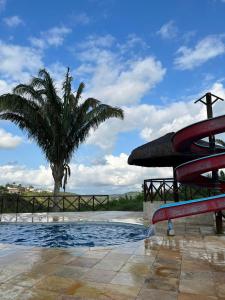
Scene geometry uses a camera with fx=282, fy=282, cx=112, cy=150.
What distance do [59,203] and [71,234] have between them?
8.73 m

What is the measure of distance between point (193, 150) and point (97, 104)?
8.66 metres

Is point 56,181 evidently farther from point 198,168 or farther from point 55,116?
point 198,168

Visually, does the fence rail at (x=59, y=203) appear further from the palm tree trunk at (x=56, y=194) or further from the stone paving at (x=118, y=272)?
the stone paving at (x=118, y=272)

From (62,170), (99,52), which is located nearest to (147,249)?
(99,52)

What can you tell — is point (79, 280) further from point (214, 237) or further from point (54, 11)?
point (54, 11)

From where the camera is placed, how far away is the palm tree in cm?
1583

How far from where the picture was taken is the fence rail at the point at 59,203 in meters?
16.9

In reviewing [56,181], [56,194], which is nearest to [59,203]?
[56,194]

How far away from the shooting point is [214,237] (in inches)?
287

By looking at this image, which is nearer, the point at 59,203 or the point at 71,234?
the point at 71,234

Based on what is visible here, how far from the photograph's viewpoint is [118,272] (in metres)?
4.25

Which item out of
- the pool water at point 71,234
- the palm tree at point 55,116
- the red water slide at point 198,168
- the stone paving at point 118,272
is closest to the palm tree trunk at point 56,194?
the palm tree at point 55,116

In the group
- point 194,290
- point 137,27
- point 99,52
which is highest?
point 137,27

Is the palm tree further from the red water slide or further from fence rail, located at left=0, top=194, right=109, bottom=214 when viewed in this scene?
the red water slide
